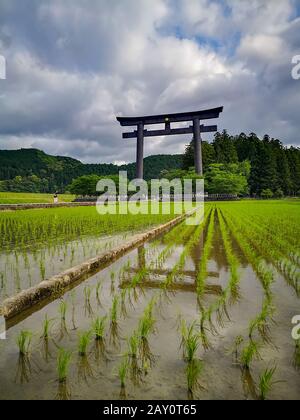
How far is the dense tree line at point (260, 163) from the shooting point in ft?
163

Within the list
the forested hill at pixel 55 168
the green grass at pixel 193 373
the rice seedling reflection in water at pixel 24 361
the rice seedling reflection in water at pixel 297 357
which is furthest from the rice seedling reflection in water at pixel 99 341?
the forested hill at pixel 55 168

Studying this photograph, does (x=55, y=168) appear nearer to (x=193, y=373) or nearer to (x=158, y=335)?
(x=158, y=335)

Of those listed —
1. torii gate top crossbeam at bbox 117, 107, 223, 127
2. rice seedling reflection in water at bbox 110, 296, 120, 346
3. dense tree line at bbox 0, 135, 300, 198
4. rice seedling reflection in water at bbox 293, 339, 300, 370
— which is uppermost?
torii gate top crossbeam at bbox 117, 107, 223, 127

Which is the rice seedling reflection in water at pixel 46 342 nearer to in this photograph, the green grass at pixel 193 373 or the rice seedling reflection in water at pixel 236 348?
the green grass at pixel 193 373

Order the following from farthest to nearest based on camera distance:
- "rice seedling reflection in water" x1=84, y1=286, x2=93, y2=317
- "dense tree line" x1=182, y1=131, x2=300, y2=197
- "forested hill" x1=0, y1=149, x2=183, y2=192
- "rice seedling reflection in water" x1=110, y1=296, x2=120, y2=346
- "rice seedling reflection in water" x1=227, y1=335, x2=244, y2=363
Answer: "forested hill" x1=0, y1=149, x2=183, y2=192
"dense tree line" x1=182, y1=131, x2=300, y2=197
"rice seedling reflection in water" x1=84, y1=286, x2=93, y2=317
"rice seedling reflection in water" x1=110, y1=296, x2=120, y2=346
"rice seedling reflection in water" x1=227, y1=335, x2=244, y2=363

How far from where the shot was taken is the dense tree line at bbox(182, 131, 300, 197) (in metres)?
49.7

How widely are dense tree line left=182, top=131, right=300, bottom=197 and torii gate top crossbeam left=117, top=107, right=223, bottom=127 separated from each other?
14.5 metres

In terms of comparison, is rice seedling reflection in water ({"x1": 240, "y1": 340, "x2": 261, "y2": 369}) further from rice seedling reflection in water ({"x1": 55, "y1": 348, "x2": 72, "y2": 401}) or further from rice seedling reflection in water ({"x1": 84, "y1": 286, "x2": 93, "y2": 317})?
rice seedling reflection in water ({"x1": 84, "y1": 286, "x2": 93, "y2": 317})

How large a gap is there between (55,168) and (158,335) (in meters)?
116

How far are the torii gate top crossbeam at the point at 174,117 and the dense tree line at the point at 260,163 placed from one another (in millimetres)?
14549

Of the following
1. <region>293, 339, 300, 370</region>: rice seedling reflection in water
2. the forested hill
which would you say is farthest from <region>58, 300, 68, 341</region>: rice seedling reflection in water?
the forested hill

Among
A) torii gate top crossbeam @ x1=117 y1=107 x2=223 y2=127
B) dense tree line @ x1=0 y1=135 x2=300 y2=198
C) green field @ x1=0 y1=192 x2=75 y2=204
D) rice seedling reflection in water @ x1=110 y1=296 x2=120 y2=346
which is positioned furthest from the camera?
dense tree line @ x1=0 y1=135 x2=300 y2=198

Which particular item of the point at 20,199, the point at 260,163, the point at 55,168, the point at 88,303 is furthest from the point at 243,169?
the point at 55,168
